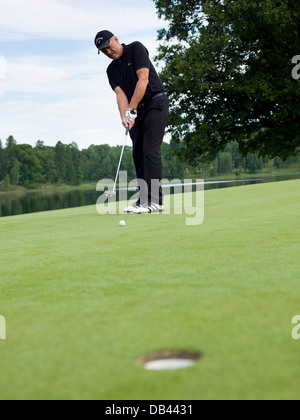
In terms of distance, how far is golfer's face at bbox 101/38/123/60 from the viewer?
688 centimetres

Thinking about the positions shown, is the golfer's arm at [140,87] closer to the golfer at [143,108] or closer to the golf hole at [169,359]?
the golfer at [143,108]

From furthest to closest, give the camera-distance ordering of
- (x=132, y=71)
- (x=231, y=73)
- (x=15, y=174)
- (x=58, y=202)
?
(x=15, y=174)
(x=58, y=202)
(x=231, y=73)
(x=132, y=71)

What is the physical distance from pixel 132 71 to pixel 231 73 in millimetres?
16256

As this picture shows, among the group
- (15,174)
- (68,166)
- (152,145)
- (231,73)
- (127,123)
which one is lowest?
(152,145)

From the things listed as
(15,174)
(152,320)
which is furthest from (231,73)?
(15,174)

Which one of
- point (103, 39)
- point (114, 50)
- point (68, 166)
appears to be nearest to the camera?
point (103, 39)

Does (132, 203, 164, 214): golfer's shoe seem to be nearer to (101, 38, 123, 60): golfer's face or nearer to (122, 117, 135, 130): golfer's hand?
(122, 117, 135, 130): golfer's hand

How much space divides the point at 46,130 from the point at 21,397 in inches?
4922

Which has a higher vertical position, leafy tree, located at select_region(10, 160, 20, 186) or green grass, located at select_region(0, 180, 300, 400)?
leafy tree, located at select_region(10, 160, 20, 186)

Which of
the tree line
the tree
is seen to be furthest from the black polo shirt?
the tree line

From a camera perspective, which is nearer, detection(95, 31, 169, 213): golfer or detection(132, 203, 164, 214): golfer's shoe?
detection(95, 31, 169, 213): golfer

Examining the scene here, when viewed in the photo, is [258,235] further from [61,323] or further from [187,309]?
[61,323]

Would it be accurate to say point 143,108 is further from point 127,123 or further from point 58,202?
point 58,202

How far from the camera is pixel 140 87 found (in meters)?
6.73
